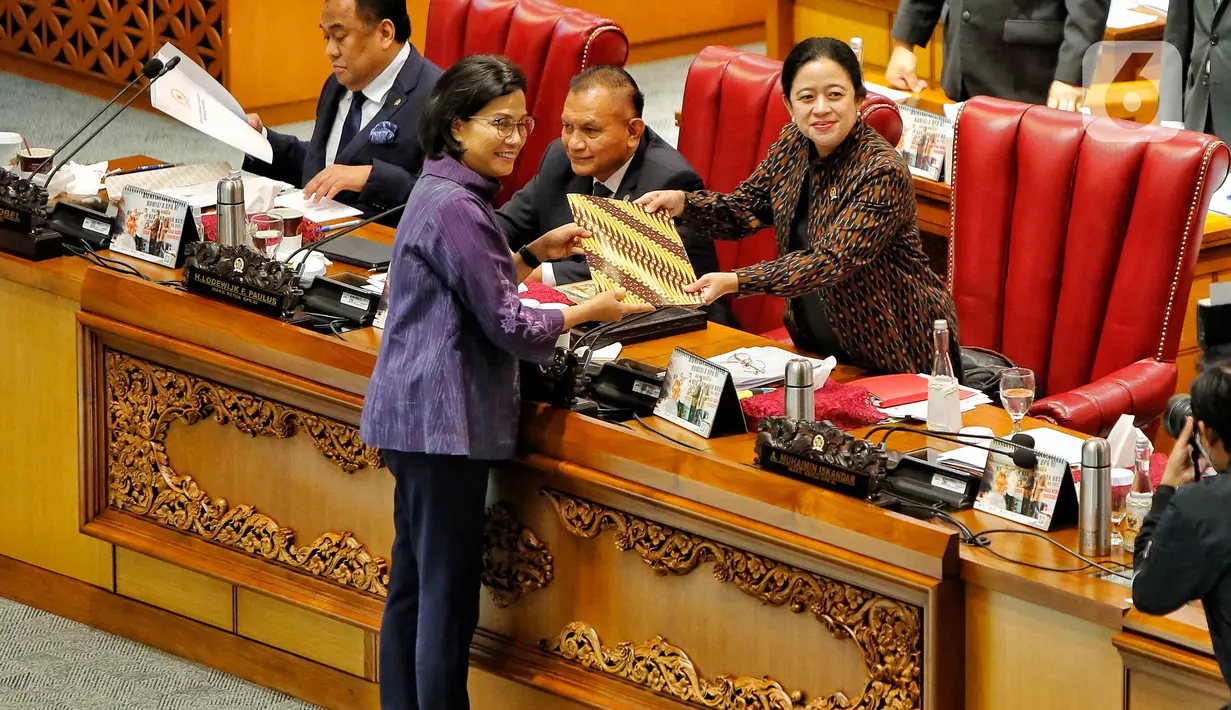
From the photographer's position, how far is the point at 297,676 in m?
3.43

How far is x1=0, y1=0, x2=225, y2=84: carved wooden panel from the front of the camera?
7.54 metres

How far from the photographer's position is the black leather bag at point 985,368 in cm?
346

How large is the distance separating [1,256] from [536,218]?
3.80 feet

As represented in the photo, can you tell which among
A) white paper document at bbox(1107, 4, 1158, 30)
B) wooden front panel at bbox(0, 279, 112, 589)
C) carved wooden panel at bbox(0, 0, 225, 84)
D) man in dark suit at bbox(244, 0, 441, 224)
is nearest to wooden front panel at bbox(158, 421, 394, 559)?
wooden front panel at bbox(0, 279, 112, 589)

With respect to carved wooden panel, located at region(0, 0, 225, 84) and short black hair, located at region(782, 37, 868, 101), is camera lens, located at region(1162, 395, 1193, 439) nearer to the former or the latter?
short black hair, located at region(782, 37, 868, 101)

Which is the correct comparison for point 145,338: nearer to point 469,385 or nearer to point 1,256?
point 1,256

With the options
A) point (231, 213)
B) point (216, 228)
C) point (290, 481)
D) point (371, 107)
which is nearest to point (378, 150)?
point (371, 107)

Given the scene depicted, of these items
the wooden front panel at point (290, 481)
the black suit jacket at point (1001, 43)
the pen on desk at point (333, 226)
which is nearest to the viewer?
the wooden front panel at point (290, 481)

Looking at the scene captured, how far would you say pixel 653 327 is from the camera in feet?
11.2

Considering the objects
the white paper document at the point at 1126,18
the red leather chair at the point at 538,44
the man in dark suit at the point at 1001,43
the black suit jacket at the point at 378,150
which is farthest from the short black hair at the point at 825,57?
the white paper document at the point at 1126,18

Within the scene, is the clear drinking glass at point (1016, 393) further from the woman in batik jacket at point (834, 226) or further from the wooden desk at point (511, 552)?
the woman in batik jacket at point (834, 226)

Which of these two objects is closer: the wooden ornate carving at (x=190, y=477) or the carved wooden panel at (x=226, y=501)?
the carved wooden panel at (x=226, y=501)

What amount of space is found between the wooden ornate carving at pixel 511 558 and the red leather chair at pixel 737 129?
1179 mm

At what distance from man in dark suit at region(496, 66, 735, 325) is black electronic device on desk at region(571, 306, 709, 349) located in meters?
0.35
